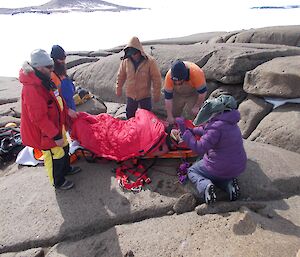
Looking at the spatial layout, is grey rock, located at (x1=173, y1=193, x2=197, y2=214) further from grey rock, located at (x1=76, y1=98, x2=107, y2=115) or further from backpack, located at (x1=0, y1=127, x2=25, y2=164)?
grey rock, located at (x1=76, y1=98, x2=107, y2=115)

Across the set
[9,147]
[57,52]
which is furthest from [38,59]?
[9,147]

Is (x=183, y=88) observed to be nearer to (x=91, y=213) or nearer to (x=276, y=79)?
(x=276, y=79)

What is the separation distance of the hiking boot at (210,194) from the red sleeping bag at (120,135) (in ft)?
2.73

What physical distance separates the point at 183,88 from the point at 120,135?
5.68 feet

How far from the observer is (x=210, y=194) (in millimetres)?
3029

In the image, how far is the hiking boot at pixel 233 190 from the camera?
3122 mm

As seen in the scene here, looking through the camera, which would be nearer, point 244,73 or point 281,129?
point 281,129

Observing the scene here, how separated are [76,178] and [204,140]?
1597 millimetres

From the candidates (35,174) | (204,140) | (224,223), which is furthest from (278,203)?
(35,174)

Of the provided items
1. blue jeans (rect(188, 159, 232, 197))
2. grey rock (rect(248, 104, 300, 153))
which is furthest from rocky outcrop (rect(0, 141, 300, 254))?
grey rock (rect(248, 104, 300, 153))

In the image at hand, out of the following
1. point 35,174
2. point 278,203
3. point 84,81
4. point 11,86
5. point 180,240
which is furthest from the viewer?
point 11,86

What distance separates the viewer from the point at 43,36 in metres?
16.7

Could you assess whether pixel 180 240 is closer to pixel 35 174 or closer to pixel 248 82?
pixel 35 174

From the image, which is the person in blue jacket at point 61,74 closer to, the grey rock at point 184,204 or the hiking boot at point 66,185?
the hiking boot at point 66,185
